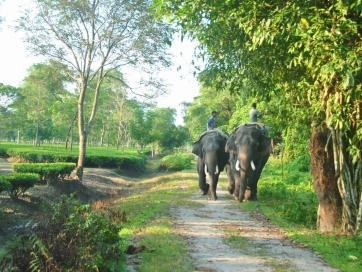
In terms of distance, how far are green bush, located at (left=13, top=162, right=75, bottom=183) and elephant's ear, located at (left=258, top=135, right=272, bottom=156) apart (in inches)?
330

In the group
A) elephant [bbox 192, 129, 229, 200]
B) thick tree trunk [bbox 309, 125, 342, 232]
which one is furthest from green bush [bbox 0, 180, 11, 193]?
thick tree trunk [bbox 309, 125, 342, 232]

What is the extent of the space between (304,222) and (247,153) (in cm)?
286

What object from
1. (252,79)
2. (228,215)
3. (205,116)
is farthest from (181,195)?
(205,116)

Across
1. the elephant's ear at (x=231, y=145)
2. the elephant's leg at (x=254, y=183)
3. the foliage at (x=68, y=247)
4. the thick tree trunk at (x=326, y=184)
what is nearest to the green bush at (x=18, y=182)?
the elephant's ear at (x=231, y=145)

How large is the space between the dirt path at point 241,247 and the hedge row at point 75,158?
15736mm

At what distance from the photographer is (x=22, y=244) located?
530 centimetres

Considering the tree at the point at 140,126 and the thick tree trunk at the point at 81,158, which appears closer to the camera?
the thick tree trunk at the point at 81,158

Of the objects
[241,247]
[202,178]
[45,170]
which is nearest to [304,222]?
[241,247]

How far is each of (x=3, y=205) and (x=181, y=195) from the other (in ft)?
20.3

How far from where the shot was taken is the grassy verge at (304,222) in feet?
22.2

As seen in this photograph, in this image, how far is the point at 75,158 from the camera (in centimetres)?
2652

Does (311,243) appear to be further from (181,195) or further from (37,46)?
(37,46)

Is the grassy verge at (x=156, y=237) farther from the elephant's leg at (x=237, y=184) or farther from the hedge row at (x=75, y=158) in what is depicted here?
the hedge row at (x=75, y=158)

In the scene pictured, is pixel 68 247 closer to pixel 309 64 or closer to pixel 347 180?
pixel 309 64
